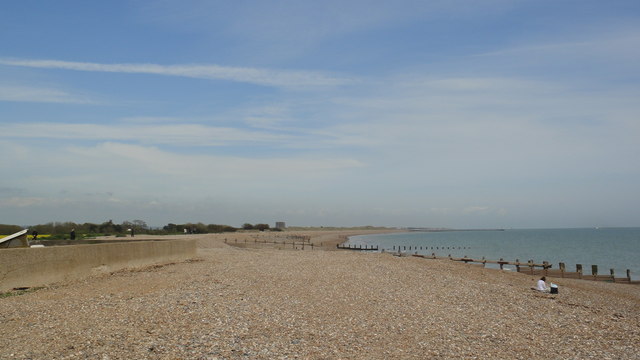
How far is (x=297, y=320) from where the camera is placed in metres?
11.0

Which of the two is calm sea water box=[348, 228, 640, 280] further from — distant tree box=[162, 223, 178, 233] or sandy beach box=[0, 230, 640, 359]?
distant tree box=[162, 223, 178, 233]

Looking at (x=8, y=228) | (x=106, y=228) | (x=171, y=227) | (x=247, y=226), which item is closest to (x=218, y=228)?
(x=171, y=227)

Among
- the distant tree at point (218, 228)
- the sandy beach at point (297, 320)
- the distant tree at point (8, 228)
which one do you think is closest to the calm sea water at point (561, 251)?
the distant tree at point (218, 228)

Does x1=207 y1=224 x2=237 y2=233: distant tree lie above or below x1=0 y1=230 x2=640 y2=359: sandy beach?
above

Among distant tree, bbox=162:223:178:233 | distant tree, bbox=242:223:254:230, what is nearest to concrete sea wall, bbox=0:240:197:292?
distant tree, bbox=162:223:178:233

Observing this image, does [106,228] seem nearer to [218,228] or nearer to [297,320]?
[218,228]

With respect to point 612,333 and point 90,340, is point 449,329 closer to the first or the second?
point 612,333

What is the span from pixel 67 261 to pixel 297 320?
785cm

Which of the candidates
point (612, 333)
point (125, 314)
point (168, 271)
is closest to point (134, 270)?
point (168, 271)

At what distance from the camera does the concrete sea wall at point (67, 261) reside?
13.0 meters

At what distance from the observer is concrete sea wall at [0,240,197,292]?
12961 millimetres

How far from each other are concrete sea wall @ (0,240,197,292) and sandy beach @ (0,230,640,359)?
1.48 ft

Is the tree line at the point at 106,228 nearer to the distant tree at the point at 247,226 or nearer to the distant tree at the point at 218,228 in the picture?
the distant tree at the point at 218,228

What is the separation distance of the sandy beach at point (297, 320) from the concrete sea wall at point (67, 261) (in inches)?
17.8
